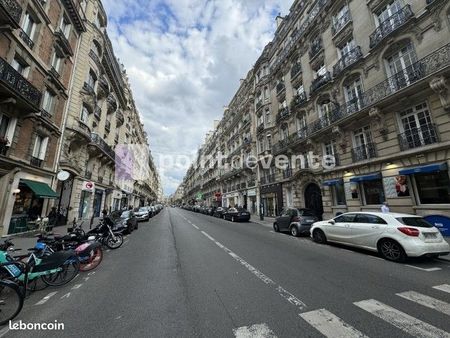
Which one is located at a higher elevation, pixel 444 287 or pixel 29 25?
pixel 29 25

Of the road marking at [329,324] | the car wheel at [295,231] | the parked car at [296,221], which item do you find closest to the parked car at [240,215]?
the parked car at [296,221]

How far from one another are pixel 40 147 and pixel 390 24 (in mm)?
23644

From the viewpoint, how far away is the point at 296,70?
22.6 m

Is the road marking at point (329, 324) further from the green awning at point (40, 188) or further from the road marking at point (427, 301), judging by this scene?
the green awning at point (40, 188)

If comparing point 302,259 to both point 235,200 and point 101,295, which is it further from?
point 235,200

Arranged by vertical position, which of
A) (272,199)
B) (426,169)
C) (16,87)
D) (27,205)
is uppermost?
(16,87)

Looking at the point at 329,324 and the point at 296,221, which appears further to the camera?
the point at 296,221

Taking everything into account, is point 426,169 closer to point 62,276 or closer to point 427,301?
point 427,301

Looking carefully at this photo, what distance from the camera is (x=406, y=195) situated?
11859mm

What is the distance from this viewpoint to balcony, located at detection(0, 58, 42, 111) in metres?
9.85

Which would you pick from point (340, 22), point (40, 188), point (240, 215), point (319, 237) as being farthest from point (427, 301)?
point (340, 22)

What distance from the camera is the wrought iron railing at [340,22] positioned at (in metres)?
16.4

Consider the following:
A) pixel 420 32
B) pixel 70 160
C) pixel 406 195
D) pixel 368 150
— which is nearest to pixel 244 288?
pixel 406 195

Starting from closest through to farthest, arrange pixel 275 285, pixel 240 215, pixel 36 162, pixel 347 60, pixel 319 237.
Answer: pixel 275 285 → pixel 319 237 → pixel 36 162 → pixel 347 60 → pixel 240 215
